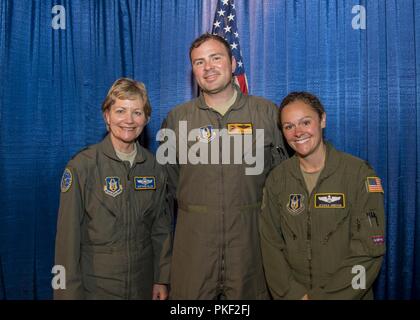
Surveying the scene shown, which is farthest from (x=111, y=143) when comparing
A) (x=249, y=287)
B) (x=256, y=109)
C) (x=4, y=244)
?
(x=4, y=244)

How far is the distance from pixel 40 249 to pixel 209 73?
96.2 inches

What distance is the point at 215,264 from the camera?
233 centimetres

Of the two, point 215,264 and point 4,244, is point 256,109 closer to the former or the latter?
point 215,264

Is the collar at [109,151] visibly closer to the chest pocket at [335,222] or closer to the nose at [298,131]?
the nose at [298,131]

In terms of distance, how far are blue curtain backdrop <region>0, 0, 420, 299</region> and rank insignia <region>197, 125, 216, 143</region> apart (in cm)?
121

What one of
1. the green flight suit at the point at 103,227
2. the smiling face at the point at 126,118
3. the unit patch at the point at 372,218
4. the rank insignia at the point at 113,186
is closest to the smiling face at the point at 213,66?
the smiling face at the point at 126,118

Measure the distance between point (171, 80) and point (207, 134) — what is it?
1.30 m

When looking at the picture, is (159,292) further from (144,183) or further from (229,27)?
(229,27)

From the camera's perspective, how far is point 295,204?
218 centimetres

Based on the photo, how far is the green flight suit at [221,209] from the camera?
2.34 meters

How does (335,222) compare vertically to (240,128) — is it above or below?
below

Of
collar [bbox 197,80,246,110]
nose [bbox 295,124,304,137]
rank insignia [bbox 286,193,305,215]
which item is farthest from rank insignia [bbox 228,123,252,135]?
rank insignia [bbox 286,193,305,215]

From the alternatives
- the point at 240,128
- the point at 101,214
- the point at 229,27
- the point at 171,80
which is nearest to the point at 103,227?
the point at 101,214
